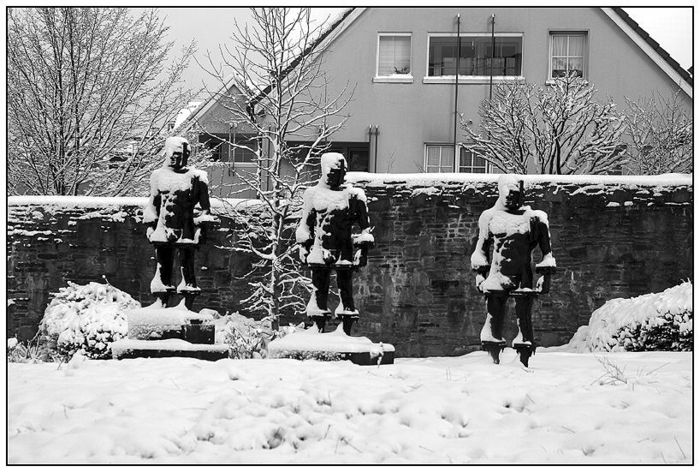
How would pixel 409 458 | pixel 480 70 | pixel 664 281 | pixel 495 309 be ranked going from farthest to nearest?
1. pixel 480 70
2. pixel 664 281
3. pixel 495 309
4. pixel 409 458

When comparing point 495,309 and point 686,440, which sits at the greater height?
point 495,309

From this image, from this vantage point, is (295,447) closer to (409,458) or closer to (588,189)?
(409,458)

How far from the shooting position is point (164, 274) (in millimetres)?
9195

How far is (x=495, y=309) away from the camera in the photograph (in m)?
8.74

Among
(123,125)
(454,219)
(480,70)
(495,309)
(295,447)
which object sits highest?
(480,70)

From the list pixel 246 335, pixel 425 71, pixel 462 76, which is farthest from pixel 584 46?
pixel 246 335

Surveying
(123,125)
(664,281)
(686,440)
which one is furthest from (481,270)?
(123,125)

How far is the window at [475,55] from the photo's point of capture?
1888 cm

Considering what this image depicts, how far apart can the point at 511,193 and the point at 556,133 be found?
24.8ft

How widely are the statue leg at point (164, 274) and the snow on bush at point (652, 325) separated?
222 inches

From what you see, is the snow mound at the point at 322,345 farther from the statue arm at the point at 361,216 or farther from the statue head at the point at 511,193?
the statue head at the point at 511,193

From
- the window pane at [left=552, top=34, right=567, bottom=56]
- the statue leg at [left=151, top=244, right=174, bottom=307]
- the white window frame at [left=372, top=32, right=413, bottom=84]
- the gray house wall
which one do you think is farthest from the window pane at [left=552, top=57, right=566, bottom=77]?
the statue leg at [left=151, top=244, right=174, bottom=307]

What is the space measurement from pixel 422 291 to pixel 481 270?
489cm

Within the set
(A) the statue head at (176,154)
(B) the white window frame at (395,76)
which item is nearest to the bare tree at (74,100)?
(B) the white window frame at (395,76)
